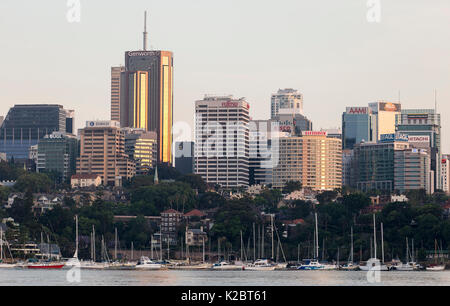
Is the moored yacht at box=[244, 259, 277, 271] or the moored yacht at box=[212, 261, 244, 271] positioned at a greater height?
the moored yacht at box=[244, 259, 277, 271]

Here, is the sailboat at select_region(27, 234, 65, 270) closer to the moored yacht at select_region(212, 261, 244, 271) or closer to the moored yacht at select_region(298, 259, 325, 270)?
the moored yacht at select_region(212, 261, 244, 271)

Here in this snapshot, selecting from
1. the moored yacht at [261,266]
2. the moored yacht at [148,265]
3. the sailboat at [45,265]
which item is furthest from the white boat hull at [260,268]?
the sailboat at [45,265]

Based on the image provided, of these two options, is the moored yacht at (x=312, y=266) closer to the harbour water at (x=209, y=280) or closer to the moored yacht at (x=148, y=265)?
the moored yacht at (x=148, y=265)

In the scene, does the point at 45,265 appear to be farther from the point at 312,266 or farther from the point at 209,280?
the point at 209,280

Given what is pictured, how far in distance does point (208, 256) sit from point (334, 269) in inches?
1390

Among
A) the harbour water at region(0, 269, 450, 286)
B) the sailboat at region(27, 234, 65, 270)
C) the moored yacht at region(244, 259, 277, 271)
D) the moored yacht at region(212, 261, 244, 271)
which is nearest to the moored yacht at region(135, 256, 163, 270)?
the moored yacht at region(212, 261, 244, 271)

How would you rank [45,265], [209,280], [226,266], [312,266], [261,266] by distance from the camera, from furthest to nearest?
[226,266] < [261,266] < [45,265] < [312,266] < [209,280]

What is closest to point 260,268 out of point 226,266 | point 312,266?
point 226,266

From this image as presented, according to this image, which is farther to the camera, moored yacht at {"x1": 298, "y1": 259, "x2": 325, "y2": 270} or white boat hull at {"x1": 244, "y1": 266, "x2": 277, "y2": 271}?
white boat hull at {"x1": 244, "y1": 266, "x2": 277, "y2": 271}

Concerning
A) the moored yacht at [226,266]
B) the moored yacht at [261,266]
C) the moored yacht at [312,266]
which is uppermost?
the moored yacht at [312,266]

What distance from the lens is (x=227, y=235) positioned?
161m

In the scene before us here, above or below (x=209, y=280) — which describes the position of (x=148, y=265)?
below
